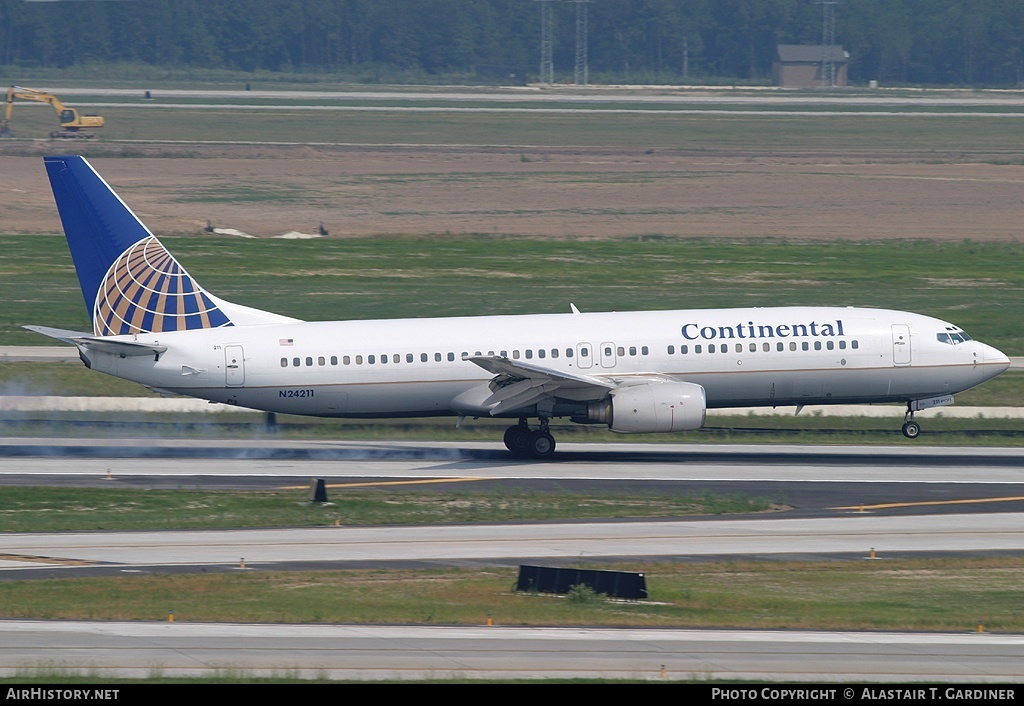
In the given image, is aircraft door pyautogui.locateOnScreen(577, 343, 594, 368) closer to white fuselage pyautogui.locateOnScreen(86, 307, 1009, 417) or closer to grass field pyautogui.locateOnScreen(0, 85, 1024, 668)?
white fuselage pyautogui.locateOnScreen(86, 307, 1009, 417)

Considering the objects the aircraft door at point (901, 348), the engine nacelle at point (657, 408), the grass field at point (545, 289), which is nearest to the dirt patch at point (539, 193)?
the grass field at point (545, 289)

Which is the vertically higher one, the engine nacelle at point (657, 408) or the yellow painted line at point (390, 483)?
the engine nacelle at point (657, 408)

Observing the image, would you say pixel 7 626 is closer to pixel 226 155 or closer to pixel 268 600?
pixel 268 600

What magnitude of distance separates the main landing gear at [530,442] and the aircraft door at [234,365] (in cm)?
835

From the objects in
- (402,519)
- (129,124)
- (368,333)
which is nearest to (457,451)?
(368,333)

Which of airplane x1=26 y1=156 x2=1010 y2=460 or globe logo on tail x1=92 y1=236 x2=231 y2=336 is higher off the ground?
globe logo on tail x1=92 y1=236 x2=231 y2=336

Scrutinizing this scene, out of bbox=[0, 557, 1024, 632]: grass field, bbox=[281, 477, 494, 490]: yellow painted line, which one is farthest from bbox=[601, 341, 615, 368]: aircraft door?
bbox=[0, 557, 1024, 632]: grass field

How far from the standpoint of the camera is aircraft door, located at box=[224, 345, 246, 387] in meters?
44.1

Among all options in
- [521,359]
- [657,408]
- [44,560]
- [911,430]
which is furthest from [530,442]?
[44,560]

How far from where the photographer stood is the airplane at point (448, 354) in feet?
145

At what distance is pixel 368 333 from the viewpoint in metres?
44.9

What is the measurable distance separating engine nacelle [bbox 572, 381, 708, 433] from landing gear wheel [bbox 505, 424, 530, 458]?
3.09m

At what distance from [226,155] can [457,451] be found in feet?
261

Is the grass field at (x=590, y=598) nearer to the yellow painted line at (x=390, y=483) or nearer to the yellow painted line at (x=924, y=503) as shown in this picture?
the yellow painted line at (x=924, y=503)
